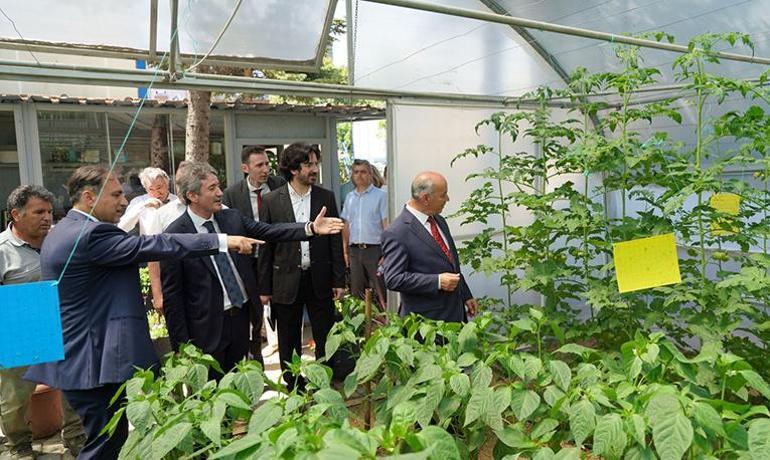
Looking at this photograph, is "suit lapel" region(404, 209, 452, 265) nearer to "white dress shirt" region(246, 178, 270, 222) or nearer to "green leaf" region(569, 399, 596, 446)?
"white dress shirt" region(246, 178, 270, 222)

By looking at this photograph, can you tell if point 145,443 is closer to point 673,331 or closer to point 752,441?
point 752,441

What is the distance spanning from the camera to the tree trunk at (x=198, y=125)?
6.91 m

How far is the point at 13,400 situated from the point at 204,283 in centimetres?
139

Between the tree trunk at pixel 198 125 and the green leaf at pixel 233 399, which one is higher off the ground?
the tree trunk at pixel 198 125

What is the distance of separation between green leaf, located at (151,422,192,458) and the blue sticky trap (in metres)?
0.92

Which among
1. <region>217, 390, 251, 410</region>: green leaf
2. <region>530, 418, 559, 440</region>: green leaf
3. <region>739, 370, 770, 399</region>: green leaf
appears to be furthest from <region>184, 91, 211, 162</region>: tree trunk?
<region>739, 370, 770, 399</region>: green leaf

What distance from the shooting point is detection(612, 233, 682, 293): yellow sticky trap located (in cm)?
235

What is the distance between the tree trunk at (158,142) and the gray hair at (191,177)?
6.92m

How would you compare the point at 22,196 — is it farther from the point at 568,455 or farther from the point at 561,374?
the point at 568,455

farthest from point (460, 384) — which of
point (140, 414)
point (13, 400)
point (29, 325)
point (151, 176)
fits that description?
point (151, 176)

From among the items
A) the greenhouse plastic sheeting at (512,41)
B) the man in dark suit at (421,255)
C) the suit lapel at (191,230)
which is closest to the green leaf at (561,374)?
the man in dark suit at (421,255)

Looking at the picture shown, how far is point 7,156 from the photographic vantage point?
Result: 27.8 feet

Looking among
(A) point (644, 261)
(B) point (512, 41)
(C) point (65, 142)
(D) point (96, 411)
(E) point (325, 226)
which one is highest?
(B) point (512, 41)

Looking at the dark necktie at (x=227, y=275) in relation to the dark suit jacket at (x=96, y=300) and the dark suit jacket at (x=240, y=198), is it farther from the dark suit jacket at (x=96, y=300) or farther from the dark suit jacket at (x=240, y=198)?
the dark suit jacket at (x=240, y=198)
